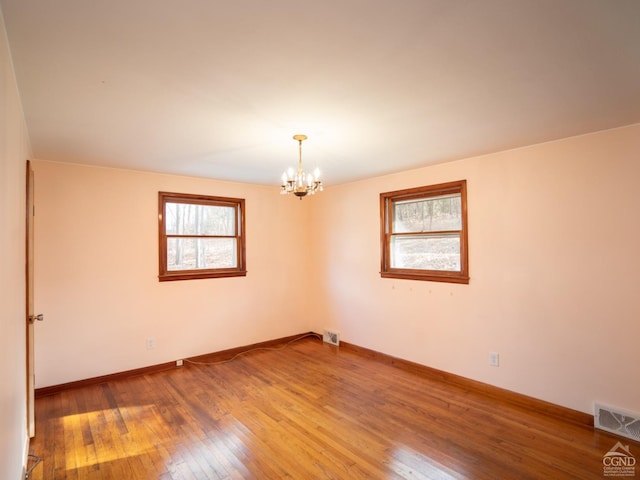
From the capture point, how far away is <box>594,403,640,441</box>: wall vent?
254cm

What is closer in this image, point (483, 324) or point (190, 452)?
point (190, 452)

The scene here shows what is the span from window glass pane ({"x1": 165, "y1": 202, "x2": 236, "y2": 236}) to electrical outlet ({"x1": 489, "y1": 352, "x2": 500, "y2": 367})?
3.53m

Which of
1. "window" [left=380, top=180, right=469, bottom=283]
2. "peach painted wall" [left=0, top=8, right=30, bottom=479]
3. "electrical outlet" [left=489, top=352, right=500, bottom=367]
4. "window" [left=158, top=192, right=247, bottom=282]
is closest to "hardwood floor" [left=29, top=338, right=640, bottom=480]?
"electrical outlet" [left=489, top=352, right=500, bottom=367]

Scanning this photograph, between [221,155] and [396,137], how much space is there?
170 centimetres

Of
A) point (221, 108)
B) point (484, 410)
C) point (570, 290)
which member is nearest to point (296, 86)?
point (221, 108)

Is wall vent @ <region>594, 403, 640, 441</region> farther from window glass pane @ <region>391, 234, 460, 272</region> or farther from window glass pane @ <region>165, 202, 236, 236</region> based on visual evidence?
window glass pane @ <region>165, 202, 236, 236</region>

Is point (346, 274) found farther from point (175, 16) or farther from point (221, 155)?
point (175, 16)

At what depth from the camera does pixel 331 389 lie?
3525 mm

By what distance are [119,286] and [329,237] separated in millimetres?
2840

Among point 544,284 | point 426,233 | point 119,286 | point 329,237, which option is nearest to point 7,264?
point 119,286

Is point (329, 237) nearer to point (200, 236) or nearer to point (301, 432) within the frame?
point (200, 236)

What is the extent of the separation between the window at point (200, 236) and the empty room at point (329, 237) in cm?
3

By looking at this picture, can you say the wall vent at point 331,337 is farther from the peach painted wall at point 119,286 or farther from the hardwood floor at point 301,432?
the hardwood floor at point 301,432

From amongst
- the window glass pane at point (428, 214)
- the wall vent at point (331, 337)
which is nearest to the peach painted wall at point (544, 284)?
the window glass pane at point (428, 214)
